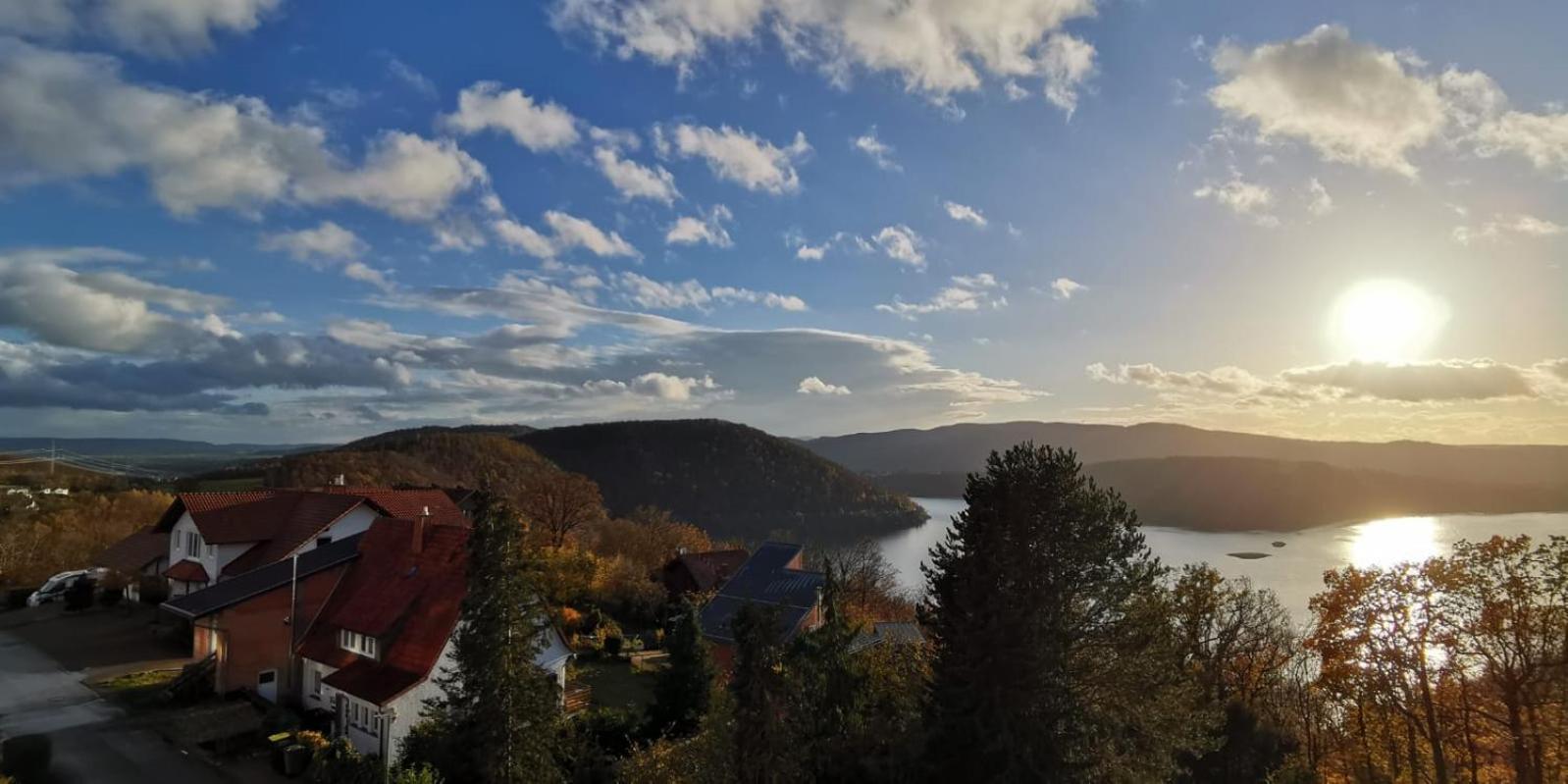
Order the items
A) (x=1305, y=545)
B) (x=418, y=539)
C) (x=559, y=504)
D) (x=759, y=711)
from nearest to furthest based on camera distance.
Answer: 1. (x=759, y=711)
2. (x=418, y=539)
3. (x=559, y=504)
4. (x=1305, y=545)

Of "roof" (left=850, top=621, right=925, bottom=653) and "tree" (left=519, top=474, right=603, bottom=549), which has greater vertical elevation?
"tree" (left=519, top=474, right=603, bottom=549)

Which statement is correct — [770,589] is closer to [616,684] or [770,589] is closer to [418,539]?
[616,684]

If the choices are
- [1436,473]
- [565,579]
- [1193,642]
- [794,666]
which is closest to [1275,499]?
[1436,473]

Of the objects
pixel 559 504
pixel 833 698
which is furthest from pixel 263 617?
pixel 559 504

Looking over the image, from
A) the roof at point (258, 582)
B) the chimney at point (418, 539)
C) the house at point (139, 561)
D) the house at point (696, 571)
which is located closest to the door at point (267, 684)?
the roof at point (258, 582)

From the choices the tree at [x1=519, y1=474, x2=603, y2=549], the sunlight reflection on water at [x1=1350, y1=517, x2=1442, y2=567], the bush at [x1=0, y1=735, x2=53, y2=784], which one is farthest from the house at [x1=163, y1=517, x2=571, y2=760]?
the sunlight reflection on water at [x1=1350, y1=517, x2=1442, y2=567]

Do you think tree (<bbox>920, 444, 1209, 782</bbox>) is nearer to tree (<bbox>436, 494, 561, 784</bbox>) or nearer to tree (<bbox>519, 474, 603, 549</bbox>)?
tree (<bbox>436, 494, 561, 784</bbox>)

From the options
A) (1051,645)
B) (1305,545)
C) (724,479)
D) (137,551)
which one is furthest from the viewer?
(724,479)
